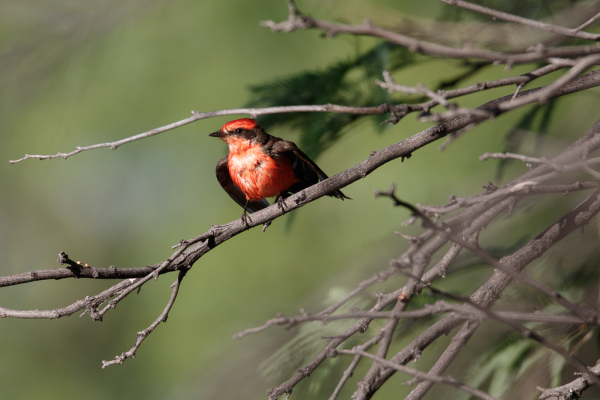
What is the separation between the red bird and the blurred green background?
870 millimetres

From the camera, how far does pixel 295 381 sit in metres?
1.65

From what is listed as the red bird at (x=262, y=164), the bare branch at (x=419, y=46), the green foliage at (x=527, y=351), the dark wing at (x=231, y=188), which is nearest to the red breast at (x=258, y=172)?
the red bird at (x=262, y=164)

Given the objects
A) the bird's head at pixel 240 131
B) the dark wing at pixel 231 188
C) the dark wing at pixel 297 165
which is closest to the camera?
the dark wing at pixel 297 165

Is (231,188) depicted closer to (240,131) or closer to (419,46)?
(240,131)

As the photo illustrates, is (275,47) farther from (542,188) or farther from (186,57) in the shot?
(542,188)

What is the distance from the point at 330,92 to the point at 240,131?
94cm

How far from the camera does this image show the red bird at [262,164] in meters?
3.30

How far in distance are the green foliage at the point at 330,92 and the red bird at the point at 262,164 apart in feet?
1.32

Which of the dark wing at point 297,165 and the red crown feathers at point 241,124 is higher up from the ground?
the red crown feathers at point 241,124

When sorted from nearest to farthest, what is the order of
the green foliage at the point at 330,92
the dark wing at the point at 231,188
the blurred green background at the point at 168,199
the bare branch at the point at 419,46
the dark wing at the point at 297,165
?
1. the bare branch at the point at 419,46
2. the green foliage at the point at 330,92
3. the dark wing at the point at 297,165
4. the dark wing at the point at 231,188
5. the blurred green background at the point at 168,199

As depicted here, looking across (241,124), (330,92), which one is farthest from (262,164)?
(330,92)

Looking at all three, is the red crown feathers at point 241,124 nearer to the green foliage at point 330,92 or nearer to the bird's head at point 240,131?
the bird's head at point 240,131

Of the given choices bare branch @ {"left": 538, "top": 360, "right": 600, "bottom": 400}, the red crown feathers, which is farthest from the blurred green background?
bare branch @ {"left": 538, "top": 360, "right": 600, "bottom": 400}

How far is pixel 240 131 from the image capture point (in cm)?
350
